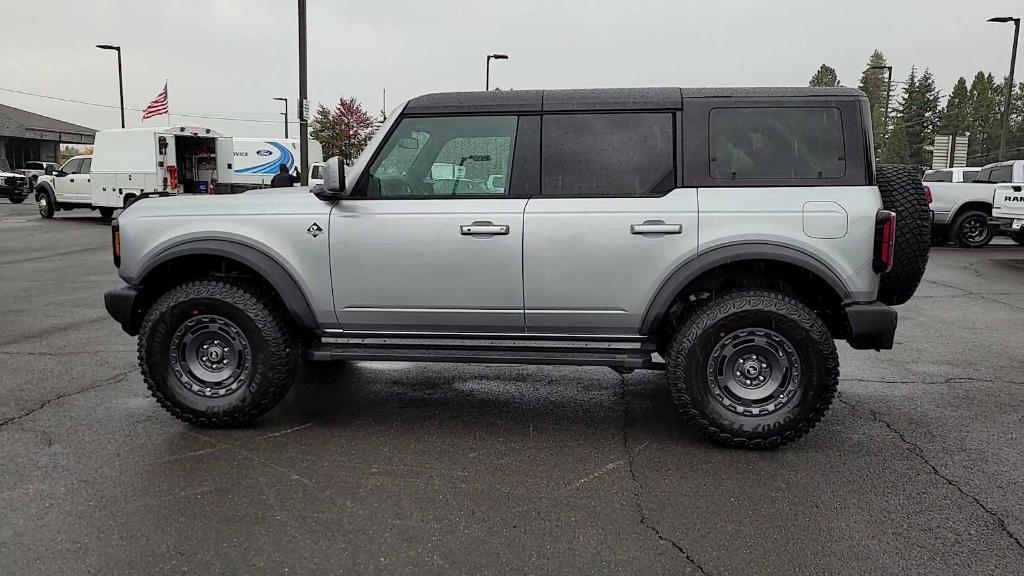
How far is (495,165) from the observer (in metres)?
4.58

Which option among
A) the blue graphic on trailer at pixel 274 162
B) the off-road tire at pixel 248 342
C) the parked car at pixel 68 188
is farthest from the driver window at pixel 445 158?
the blue graphic on trailer at pixel 274 162

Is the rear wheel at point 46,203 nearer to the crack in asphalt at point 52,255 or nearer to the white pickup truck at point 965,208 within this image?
the crack in asphalt at point 52,255

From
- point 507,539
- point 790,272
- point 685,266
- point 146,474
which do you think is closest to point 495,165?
point 685,266

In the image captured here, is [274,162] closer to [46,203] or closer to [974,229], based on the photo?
[46,203]

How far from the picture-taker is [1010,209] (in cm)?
1434

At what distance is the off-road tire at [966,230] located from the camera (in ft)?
56.0

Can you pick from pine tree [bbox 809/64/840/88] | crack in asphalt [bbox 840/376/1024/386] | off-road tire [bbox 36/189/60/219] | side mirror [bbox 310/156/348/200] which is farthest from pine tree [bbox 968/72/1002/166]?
side mirror [bbox 310/156/348/200]

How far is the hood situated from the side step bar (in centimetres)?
84

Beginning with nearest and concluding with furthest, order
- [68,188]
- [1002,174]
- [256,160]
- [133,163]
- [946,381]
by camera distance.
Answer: [946,381]
[1002,174]
[133,163]
[68,188]
[256,160]

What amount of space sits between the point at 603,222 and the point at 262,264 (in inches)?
77.9

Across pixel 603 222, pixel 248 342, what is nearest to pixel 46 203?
pixel 248 342

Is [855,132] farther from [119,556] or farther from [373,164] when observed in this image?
[119,556]

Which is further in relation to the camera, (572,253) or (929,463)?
(572,253)

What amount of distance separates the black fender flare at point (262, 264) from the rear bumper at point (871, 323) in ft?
9.98
